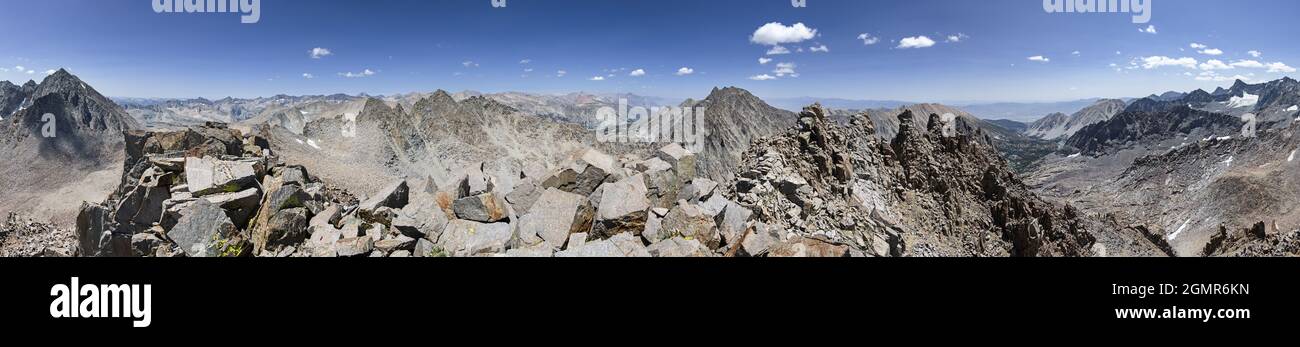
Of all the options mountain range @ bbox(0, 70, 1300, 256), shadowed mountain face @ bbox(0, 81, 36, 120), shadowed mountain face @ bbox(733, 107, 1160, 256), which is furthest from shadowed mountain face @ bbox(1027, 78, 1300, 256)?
shadowed mountain face @ bbox(0, 81, 36, 120)

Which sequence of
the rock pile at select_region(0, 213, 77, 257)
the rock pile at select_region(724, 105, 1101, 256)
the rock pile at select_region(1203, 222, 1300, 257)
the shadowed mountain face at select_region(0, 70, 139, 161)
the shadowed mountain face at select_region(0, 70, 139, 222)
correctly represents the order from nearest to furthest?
1. the rock pile at select_region(724, 105, 1101, 256)
2. the rock pile at select_region(1203, 222, 1300, 257)
3. the rock pile at select_region(0, 213, 77, 257)
4. the shadowed mountain face at select_region(0, 70, 139, 222)
5. the shadowed mountain face at select_region(0, 70, 139, 161)

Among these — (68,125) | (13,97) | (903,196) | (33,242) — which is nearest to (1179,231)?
(903,196)

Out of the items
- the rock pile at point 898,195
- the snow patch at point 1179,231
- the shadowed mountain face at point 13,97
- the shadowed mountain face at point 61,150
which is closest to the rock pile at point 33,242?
the shadowed mountain face at point 61,150

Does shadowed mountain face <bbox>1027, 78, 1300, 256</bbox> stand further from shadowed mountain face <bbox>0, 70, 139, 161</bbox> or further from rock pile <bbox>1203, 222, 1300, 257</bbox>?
shadowed mountain face <bbox>0, 70, 139, 161</bbox>

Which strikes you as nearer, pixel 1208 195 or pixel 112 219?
pixel 112 219

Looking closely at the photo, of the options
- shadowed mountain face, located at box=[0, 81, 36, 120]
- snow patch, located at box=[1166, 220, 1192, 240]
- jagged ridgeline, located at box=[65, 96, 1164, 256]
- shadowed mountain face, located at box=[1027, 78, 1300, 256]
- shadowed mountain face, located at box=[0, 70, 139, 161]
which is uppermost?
shadowed mountain face, located at box=[0, 81, 36, 120]

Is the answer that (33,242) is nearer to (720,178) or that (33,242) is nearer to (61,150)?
(720,178)

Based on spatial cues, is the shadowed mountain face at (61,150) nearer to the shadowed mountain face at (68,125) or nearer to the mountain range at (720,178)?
the shadowed mountain face at (68,125)

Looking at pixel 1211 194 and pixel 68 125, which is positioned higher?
pixel 68 125

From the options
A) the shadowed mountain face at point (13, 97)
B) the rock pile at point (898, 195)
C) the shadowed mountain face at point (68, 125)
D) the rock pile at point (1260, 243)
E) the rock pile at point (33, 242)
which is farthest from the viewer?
the shadowed mountain face at point (13, 97)
